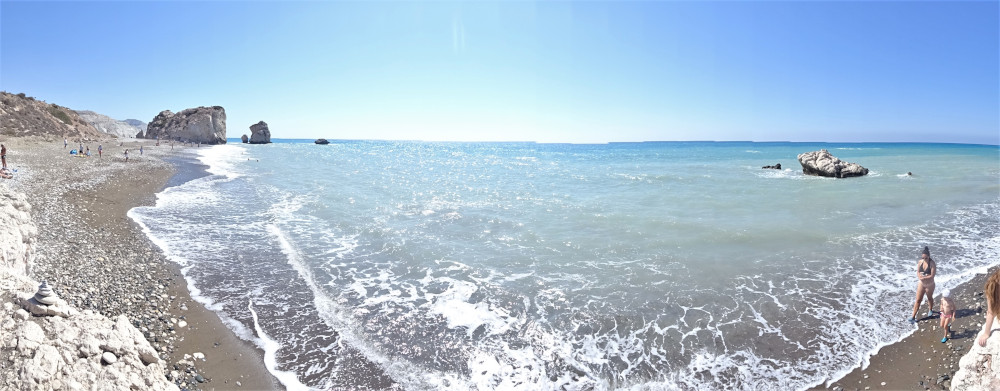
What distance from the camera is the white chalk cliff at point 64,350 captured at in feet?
11.9

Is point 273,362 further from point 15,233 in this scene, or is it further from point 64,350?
point 15,233

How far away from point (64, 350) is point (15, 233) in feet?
12.2

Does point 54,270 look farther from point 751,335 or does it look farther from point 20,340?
point 751,335

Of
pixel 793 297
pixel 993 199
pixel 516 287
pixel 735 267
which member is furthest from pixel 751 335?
pixel 993 199

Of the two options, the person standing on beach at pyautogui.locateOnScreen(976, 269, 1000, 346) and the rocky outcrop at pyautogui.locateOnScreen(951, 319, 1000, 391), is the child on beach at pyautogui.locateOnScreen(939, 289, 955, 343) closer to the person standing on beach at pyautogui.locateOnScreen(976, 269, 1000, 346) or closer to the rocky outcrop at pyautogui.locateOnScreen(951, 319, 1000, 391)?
the rocky outcrop at pyautogui.locateOnScreen(951, 319, 1000, 391)

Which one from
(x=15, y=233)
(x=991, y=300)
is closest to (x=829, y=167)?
(x=991, y=300)

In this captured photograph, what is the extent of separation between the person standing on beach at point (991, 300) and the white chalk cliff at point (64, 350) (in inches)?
345

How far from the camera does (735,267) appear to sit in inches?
424

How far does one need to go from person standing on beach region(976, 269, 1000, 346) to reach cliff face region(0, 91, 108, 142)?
67.0m

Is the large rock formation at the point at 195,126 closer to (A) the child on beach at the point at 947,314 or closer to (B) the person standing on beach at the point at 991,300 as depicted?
(A) the child on beach at the point at 947,314

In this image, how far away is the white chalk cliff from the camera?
11.9ft

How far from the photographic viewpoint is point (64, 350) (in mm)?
3951

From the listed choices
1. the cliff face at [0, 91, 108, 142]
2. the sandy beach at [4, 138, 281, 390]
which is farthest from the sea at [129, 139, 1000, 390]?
the cliff face at [0, 91, 108, 142]

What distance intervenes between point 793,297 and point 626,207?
34.5 ft
